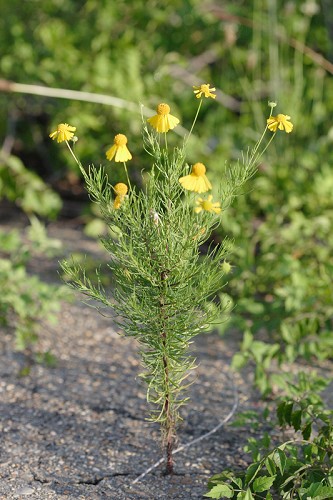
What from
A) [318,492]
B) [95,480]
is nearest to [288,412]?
[318,492]

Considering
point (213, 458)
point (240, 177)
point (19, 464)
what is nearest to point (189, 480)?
point (213, 458)

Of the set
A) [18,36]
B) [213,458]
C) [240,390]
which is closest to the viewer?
[213,458]

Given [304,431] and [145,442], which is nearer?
[304,431]

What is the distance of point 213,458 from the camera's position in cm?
219

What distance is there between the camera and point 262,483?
5.88 feet

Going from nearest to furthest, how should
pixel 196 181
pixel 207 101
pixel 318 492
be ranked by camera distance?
pixel 196 181 → pixel 318 492 → pixel 207 101

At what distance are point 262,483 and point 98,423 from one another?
69cm

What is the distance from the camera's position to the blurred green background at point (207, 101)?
3367 millimetres

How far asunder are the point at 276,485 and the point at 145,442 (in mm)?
461

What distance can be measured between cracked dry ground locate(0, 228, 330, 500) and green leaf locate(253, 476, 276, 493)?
0.24 m

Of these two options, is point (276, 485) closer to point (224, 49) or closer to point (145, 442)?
point (145, 442)

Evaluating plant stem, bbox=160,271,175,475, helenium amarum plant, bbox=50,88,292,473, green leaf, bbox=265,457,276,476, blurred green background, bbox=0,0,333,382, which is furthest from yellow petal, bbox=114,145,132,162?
blurred green background, bbox=0,0,333,382

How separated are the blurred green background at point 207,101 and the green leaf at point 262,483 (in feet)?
4.41

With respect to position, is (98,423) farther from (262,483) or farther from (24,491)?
(262,483)
